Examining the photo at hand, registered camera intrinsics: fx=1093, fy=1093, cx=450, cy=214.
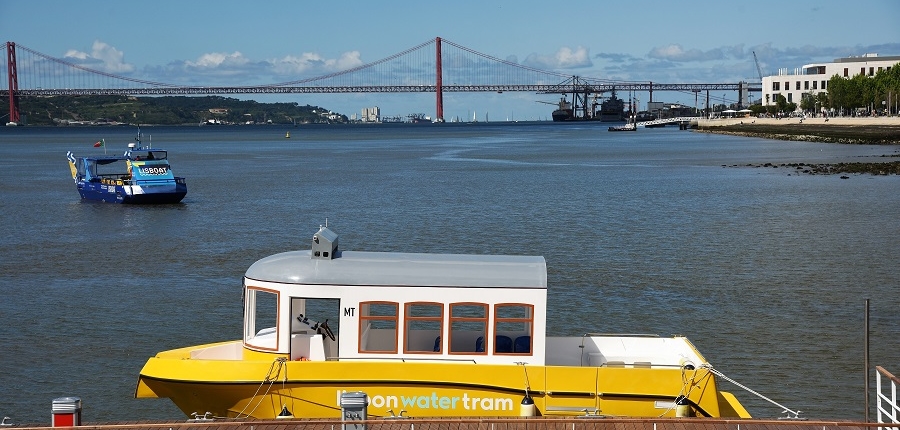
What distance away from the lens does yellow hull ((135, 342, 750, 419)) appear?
14.7 m

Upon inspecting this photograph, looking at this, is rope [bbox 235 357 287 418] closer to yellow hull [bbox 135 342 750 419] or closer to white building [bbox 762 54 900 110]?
yellow hull [bbox 135 342 750 419]

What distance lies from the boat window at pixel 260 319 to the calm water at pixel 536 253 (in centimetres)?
318

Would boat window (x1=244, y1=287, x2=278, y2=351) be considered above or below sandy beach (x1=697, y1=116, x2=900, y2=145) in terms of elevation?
below

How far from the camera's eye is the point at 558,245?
3647cm

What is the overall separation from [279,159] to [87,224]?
6249 cm

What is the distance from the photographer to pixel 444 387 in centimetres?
1479

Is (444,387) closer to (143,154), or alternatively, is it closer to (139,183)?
(139,183)

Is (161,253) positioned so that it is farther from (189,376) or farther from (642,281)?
(189,376)

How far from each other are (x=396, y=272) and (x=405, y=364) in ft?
4.19

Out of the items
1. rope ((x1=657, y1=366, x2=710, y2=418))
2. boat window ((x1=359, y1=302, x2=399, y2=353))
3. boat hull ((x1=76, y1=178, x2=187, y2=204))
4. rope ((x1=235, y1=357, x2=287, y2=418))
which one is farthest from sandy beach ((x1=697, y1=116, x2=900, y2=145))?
rope ((x1=235, y1=357, x2=287, y2=418))

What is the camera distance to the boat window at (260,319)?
15.1m

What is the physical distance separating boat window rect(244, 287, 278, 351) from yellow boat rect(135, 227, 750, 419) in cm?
2

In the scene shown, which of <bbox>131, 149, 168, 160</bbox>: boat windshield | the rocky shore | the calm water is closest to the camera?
the calm water

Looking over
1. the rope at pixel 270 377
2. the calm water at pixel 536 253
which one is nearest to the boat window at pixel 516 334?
the rope at pixel 270 377
